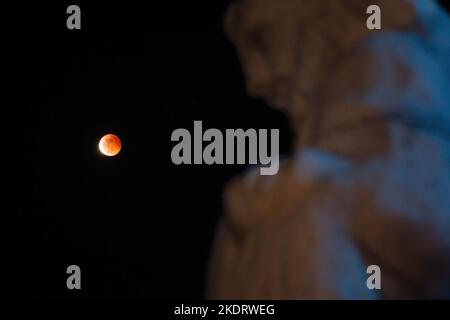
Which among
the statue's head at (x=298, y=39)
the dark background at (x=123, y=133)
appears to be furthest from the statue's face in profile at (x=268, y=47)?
the dark background at (x=123, y=133)

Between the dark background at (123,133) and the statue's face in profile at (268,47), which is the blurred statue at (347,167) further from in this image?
the dark background at (123,133)

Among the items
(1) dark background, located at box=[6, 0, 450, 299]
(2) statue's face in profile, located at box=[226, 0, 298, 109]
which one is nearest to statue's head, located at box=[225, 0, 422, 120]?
(2) statue's face in profile, located at box=[226, 0, 298, 109]

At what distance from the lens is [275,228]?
134cm

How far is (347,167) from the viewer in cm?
134

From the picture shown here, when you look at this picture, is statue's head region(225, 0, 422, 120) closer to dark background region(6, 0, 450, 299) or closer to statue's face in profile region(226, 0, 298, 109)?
statue's face in profile region(226, 0, 298, 109)

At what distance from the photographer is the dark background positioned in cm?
181

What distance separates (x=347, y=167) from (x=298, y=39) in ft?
1.06

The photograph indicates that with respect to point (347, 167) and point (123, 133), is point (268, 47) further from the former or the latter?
point (123, 133)

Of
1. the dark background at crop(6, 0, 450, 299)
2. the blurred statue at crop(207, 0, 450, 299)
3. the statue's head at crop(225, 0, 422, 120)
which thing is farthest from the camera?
the dark background at crop(6, 0, 450, 299)

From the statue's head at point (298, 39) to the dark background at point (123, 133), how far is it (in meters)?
0.29

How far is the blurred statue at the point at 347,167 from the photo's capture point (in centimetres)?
128

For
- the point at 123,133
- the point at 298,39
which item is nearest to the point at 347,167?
the point at 298,39

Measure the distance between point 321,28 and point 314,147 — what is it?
0.26 meters

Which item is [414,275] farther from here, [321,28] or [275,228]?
[321,28]
